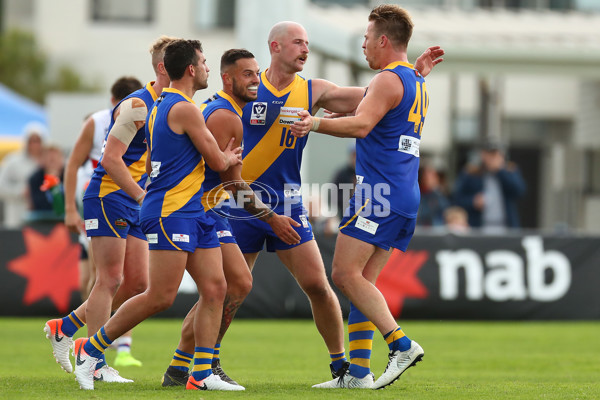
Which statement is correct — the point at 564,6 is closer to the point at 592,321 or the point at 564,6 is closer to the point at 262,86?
the point at 592,321

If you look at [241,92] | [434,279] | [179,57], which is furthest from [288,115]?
[434,279]

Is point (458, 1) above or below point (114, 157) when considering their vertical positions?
above

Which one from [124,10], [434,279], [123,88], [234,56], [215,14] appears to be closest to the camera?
[234,56]

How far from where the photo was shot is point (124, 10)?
2820 cm

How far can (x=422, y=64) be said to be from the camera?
7594 mm

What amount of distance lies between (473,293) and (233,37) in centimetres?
1357

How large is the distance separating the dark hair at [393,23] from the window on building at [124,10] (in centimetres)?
2171

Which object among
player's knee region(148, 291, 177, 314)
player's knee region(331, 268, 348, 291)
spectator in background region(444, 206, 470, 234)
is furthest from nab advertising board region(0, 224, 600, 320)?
player's knee region(148, 291, 177, 314)

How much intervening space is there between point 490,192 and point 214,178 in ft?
31.9

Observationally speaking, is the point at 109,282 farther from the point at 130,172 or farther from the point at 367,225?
the point at 367,225

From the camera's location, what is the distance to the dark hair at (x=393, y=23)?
7.20m

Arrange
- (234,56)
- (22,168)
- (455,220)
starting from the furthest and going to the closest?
(22,168), (455,220), (234,56)

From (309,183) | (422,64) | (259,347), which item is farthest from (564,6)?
(422,64)

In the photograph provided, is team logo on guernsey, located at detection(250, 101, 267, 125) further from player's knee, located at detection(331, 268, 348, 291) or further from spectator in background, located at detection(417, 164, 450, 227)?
spectator in background, located at detection(417, 164, 450, 227)
